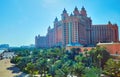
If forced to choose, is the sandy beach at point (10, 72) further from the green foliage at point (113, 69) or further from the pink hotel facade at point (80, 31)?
the pink hotel facade at point (80, 31)

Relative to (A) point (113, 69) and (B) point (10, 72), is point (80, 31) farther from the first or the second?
(A) point (113, 69)

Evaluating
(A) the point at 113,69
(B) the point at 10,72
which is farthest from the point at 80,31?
(A) the point at 113,69

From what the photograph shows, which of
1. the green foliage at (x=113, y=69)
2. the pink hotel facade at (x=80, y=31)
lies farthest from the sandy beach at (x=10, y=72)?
the pink hotel facade at (x=80, y=31)

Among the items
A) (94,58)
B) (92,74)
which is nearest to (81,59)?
(94,58)

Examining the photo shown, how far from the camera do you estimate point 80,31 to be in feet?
313

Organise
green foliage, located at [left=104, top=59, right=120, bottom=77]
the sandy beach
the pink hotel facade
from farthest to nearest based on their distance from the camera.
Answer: the pink hotel facade
the sandy beach
green foliage, located at [left=104, top=59, right=120, bottom=77]

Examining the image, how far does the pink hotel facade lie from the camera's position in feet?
307

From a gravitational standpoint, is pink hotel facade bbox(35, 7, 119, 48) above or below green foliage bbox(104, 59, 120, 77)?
above

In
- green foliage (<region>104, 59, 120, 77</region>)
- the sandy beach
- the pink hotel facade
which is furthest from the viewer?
the pink hotel facade

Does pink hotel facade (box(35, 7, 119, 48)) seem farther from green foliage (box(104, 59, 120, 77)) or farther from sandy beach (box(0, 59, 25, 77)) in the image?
green foliage (box(104, 59, 120, 77))

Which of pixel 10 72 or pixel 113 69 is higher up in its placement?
pixel 113 69

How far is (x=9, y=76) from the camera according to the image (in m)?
50.0

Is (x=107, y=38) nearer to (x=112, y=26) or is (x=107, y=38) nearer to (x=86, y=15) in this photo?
(x=112, y=26)

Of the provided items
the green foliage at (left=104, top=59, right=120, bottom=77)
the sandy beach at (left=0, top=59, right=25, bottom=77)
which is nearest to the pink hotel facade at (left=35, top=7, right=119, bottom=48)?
the sandy beach at (left=0, top=59, right=25, bottom=77)
